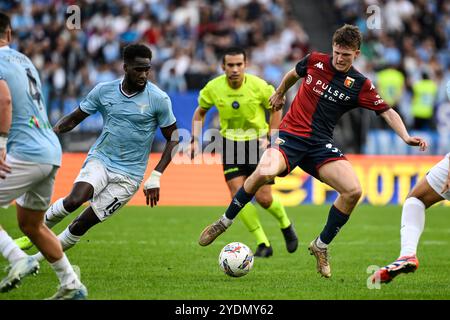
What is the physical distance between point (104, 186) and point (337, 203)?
8.71 feet

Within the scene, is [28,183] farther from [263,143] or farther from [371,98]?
[263,143]

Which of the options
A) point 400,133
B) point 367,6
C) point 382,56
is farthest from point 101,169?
point 367,6

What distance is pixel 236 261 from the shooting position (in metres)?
9.69

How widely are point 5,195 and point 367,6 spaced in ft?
68.5

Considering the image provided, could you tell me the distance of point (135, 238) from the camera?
13.8m

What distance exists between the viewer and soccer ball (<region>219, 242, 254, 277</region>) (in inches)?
380

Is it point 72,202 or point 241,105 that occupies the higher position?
point 241,105

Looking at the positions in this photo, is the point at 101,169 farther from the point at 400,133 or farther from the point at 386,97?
the point at 386,97

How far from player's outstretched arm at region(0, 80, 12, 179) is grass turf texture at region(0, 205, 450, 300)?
1436mm

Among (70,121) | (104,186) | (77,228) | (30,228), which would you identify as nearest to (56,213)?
(77,228)

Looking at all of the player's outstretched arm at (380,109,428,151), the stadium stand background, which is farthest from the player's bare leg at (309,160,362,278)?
the stadium stand background

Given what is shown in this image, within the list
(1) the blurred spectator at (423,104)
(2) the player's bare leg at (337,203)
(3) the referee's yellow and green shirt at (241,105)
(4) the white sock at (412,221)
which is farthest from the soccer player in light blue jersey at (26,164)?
(1) the blurred spectator at (423,104)

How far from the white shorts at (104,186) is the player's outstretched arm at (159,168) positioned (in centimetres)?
52
